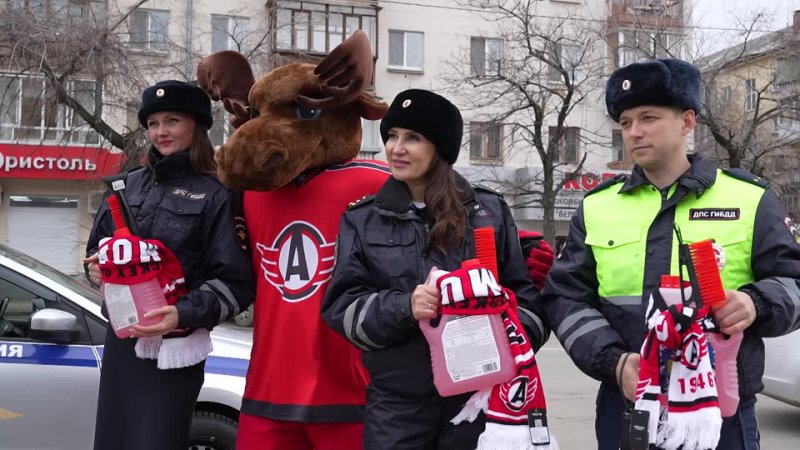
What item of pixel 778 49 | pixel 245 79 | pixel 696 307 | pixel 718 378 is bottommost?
pixel 718 378

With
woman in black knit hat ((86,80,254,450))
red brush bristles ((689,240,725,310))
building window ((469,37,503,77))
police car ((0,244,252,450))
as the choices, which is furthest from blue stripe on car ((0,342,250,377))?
building window ((469,37,503,77))

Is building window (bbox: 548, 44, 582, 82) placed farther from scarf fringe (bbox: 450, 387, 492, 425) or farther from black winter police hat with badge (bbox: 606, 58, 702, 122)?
scarf fringe (bbox: 450, 387, 492, 425)

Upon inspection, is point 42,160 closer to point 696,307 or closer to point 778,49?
point 778,49

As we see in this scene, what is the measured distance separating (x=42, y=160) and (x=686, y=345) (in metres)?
24.3

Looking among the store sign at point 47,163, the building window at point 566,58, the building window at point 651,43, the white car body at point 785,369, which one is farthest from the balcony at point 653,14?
the store sign at point 47,163

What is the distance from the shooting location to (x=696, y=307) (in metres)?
2.35

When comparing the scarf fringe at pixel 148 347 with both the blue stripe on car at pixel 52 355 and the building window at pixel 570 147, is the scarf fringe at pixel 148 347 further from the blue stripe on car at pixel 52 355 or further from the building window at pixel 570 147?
the building window at pixel 570 147

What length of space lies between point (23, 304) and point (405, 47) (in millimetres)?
24024

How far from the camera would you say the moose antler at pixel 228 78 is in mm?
3766

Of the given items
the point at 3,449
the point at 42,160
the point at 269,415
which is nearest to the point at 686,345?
the point at 269,415

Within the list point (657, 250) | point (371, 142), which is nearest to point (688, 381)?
point (657, 250)

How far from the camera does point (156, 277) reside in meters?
3.32

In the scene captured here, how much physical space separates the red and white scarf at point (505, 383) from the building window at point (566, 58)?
18.6 m

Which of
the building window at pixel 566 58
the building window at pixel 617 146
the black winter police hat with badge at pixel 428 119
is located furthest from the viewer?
the building window at pixel 617 146
